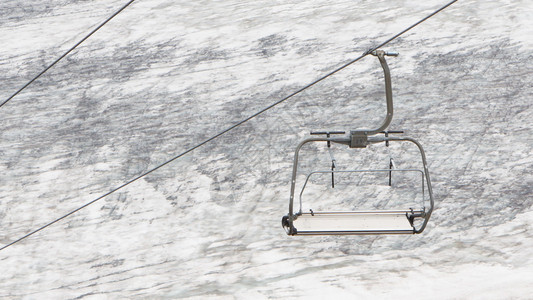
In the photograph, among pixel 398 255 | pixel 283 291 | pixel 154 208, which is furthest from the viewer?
pixel 154 208

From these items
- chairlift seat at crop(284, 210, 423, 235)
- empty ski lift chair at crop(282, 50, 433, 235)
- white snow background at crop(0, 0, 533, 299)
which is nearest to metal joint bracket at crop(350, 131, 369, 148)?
empty ski lift chair at crop(282, 50, 433, 235)

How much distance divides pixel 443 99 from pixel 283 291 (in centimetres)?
435

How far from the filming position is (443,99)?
9500 millimetres

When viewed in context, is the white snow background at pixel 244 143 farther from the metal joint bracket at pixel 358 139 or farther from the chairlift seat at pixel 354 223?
the metal joint bracket at pixel 358 139

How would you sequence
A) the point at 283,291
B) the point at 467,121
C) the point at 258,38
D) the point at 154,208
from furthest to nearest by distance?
the point at 258,38
the point at 467,121
the point at 154,208
the point at 283,291

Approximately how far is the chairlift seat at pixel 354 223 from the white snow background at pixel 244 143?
1.91 metres

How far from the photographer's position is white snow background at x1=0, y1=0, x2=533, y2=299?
21.7 ft

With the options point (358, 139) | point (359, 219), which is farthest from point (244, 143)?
point (358, 139)

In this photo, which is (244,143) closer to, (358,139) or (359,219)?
(359,219)

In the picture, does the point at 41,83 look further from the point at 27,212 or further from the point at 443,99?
the point at 443,99

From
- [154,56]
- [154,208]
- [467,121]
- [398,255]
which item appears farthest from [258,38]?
[398,255]

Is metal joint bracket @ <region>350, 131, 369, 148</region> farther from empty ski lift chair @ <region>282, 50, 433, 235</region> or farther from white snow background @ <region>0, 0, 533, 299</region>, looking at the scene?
white snow background @ <region>0, 0, 533, 299</region>

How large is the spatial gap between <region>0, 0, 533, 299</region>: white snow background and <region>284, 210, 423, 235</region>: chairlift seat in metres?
1.91

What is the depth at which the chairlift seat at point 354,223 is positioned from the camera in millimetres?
4250
